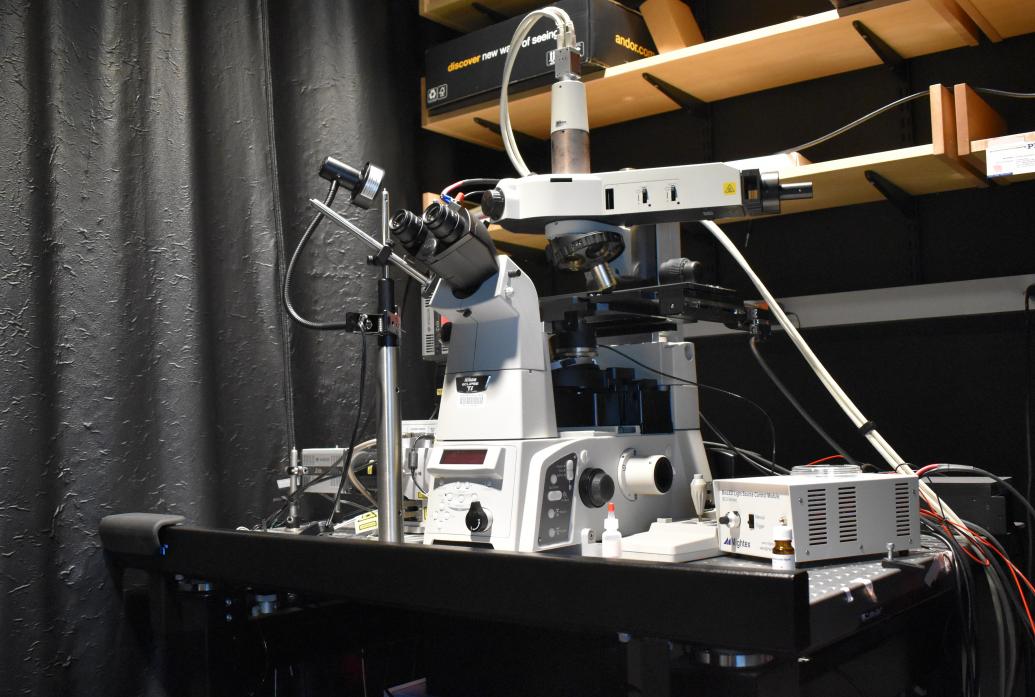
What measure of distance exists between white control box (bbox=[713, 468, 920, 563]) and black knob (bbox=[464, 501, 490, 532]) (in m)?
0.31

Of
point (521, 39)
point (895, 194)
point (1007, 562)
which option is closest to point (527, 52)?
point (521, 39)

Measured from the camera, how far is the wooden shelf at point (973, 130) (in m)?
1.60

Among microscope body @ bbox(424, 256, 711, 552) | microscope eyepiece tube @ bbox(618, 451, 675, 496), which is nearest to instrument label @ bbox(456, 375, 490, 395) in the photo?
microscope body @ bbox(424, 256, 711, 552)

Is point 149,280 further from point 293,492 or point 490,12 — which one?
point 490,12

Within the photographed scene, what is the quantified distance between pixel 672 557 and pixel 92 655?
119 cm

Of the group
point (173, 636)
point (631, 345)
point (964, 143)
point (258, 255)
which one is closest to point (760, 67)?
point (964, 143)

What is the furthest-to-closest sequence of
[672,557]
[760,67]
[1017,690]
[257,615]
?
[760,67], [257,615], [1017,690], [672,557]

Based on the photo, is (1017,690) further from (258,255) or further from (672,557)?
(258,255)

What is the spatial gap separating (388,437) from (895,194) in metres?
1.22

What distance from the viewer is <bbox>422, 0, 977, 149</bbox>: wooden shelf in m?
1.72

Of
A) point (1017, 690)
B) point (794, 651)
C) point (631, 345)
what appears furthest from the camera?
point (631, 345)

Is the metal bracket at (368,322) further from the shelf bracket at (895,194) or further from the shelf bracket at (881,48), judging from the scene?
the shelf bracket at (881,48)

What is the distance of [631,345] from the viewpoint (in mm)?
1525

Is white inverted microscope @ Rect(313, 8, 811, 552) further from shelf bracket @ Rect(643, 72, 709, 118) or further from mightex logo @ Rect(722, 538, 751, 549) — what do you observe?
shelf bracket @ Rect(643, 72, 709, 118)
